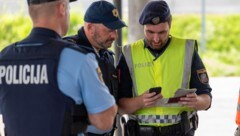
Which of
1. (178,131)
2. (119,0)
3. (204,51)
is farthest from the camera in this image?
(204,51)

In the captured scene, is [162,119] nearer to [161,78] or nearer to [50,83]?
[161,78]

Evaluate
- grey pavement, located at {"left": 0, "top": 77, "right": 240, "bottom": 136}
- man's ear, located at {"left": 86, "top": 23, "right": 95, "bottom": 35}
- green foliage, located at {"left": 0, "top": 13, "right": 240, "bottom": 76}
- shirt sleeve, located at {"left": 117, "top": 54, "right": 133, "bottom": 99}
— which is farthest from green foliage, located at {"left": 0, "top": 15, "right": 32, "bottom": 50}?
man's ear, located at {"left": 86, "top": 23, "right": 95, "bottom": 35}

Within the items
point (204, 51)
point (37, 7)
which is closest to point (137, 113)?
point (37, 7)

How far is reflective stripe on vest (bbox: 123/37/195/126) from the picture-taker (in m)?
2.92

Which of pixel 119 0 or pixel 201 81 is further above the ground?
pixel 119 0

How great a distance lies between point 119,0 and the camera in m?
3.98

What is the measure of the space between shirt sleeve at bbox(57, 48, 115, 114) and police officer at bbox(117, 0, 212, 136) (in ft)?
2.88

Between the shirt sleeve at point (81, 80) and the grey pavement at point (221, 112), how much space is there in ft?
15.8

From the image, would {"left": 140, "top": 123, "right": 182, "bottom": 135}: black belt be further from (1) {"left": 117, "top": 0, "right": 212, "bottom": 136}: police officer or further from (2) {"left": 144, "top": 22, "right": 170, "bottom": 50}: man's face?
(2) {"left": 144, "top": 22, "right": 170, "bottom": 50}: man's face

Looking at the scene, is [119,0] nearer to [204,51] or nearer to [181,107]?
[181,107]

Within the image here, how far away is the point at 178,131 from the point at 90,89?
43.0 inches

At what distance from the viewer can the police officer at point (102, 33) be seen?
2748mm

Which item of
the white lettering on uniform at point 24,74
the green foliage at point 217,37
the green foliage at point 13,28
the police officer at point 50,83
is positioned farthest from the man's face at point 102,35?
the green foliage at point 217,37

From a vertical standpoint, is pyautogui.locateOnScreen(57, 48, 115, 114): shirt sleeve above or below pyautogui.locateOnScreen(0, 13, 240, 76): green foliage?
above
